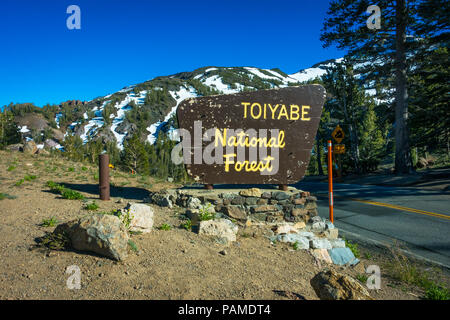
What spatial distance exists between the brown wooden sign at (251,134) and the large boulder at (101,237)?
240cm

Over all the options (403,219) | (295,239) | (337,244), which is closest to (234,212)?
(295,239)

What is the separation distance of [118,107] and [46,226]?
536 ft

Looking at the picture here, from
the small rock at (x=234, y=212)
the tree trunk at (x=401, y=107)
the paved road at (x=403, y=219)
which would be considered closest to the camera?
the paved road at (x=403, y=219)

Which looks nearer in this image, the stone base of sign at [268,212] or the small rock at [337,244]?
the small rock at [337,244]

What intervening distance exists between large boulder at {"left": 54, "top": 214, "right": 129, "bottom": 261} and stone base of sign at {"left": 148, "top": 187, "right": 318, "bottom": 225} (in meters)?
2.12

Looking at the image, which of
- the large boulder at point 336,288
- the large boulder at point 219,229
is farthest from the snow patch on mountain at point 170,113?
the large boulder at point 336,288

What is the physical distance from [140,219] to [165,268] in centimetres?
122

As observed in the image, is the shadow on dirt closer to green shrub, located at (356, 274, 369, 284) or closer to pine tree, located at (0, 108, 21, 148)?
green shrub, located at (356, 274, 369, 284)

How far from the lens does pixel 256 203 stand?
214 inches

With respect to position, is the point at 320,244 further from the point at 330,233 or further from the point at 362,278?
the point at 362,278

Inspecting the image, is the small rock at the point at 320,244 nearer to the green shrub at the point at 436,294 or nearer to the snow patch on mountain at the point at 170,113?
the green shrub at the point at 436,294

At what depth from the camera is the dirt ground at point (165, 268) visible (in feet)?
8.97
